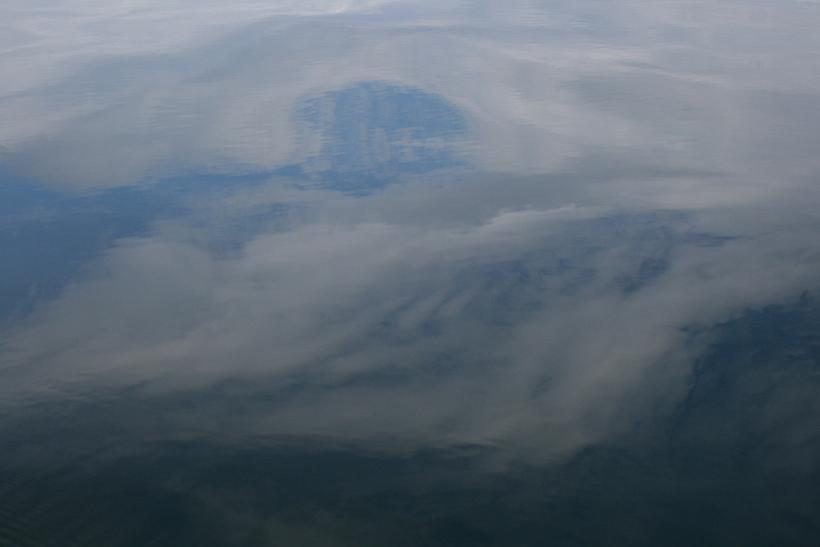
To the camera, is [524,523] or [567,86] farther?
[567,86]

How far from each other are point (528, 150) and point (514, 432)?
638cm

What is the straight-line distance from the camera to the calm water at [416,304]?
6.71m

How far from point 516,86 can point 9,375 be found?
10.3 metres

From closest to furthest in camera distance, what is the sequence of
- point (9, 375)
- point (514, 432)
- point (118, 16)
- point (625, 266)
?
point (514, 432) < point (9, 375) < point (625, 266) < point (118, 16)

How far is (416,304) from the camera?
9148mm

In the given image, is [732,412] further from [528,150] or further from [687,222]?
[528,150]

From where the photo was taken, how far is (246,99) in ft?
50.4

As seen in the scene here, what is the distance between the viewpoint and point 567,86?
1520 cm

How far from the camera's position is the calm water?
6.71 meters

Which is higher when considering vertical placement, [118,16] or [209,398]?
[118,16]

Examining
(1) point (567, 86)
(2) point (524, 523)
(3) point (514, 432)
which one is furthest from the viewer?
(1) point (567, 86)

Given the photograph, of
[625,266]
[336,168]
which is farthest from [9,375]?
[625,266]

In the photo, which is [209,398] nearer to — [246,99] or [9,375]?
[9,375]

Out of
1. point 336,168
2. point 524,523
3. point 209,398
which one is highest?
point 336,168
